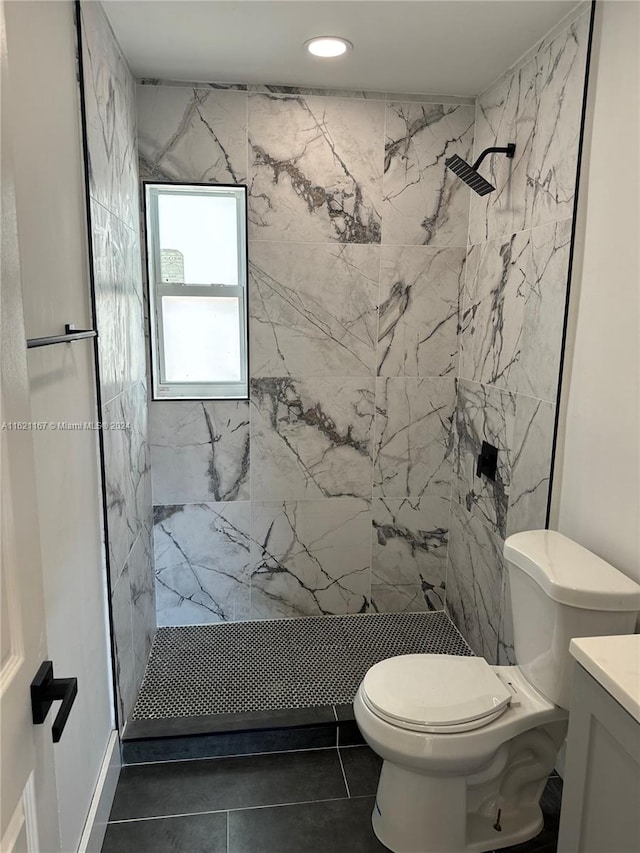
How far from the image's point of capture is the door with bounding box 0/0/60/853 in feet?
2.41

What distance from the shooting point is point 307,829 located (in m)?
1.78

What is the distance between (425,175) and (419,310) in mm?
566

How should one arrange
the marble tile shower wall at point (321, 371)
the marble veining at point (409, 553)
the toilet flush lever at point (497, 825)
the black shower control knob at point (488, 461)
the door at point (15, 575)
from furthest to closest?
1. the marble veining at point (409, 553)
2. the marble tile shower wall at point (321, 371)
3. the black shower control knob at point (488, 461)
4. the toilet flush lever at point (497, 825)
5. the door at point (15, 575)

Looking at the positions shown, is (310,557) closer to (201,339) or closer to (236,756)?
(236,756)

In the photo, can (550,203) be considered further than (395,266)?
No

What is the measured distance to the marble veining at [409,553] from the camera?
2.78 m

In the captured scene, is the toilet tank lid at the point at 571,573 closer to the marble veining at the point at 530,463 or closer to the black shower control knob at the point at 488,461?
the marble veining at the point at 530,463

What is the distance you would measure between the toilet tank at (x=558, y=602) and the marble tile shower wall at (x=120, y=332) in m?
1.24

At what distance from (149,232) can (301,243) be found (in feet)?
2.07

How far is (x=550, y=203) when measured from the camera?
192 centimetres

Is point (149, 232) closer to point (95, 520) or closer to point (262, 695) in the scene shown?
point (95, 520)

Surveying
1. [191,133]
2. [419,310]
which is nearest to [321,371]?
[419,310]

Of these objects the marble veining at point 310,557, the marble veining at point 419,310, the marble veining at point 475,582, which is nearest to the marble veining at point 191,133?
the marble veining at point 419,310

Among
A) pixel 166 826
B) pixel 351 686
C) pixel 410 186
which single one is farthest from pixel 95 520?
pixel 410 186
